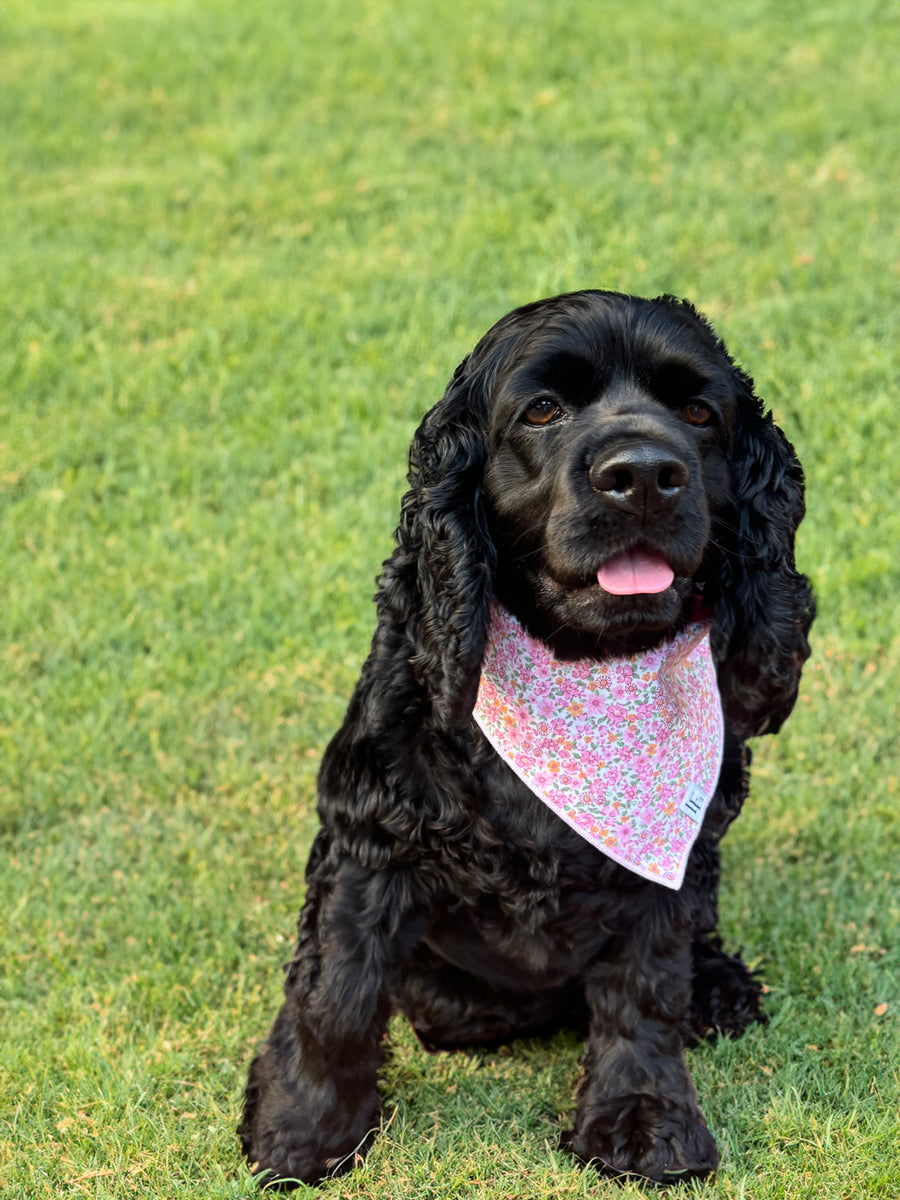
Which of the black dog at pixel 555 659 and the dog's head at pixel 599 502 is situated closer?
the dog's head at pixel 599 502

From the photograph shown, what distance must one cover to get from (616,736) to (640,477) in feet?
2.47

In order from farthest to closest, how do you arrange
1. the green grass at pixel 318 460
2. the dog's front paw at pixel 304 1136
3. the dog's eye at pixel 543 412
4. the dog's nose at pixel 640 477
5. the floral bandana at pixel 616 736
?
the green grass at pixel 318 460 < the dog's front paw at pixel 304 1136 < the floral bandana at pixel 616 736 < the dog's eye at pixel 543 412 < the dog's nose at pixel 640 477

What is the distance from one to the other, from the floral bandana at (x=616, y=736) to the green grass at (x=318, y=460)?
0.80 metres

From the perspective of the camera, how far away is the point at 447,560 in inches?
112

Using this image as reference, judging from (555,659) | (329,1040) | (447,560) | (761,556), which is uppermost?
(447,560)

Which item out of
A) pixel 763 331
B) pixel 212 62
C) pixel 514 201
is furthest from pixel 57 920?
pixel 212 62

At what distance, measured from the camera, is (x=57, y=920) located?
160 inches

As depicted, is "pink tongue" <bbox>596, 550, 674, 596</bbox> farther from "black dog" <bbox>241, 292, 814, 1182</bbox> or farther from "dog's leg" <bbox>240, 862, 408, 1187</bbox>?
"dog's leg" <bbox>240, 862, 408, 1187</bbox>

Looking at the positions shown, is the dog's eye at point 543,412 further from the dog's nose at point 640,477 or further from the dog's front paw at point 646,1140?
the dog's front paw at point 646,1140

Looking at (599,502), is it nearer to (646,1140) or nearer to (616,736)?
(616,736)

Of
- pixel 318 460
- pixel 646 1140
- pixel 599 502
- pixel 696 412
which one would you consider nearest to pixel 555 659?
pixel 599 502

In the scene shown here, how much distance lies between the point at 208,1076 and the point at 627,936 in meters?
1.15

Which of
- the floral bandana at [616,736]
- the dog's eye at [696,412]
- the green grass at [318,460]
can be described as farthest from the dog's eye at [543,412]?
the green grass at [318,460]

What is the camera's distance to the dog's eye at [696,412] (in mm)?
2867
